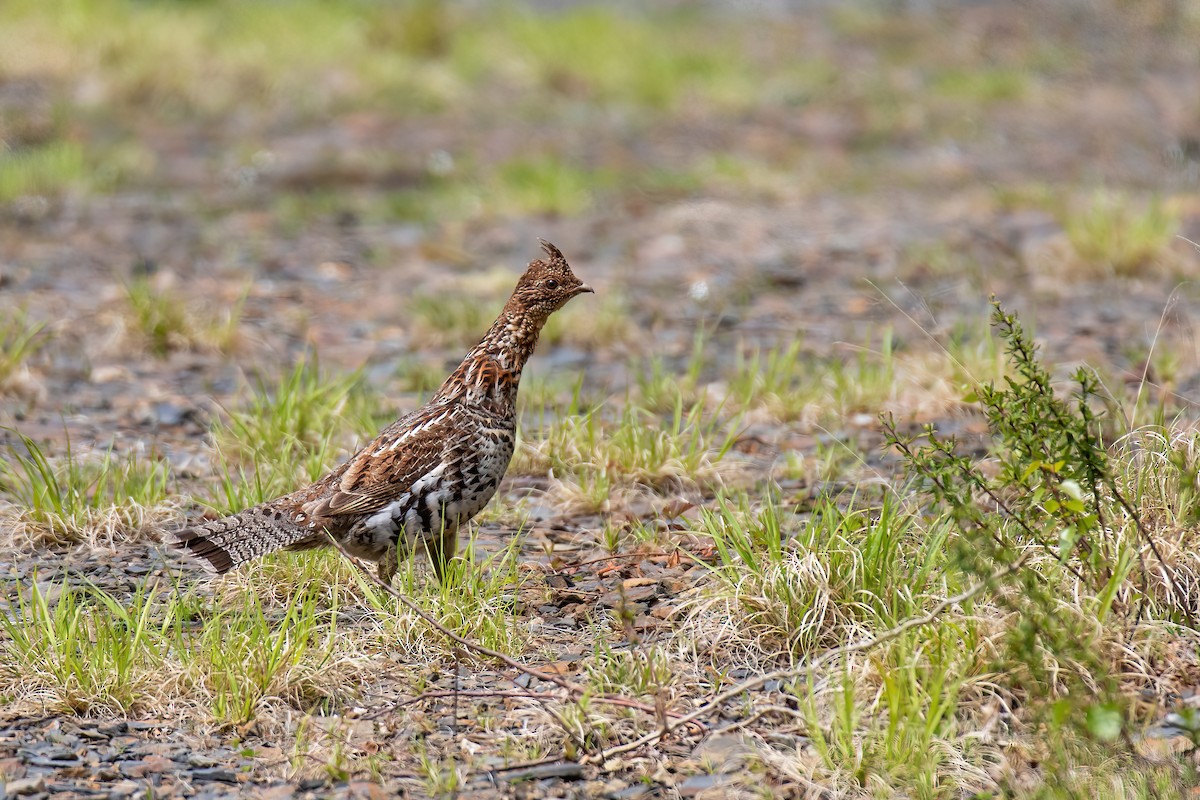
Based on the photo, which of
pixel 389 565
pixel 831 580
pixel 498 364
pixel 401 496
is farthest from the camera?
pixel 498 364

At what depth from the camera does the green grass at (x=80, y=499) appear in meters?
6.11

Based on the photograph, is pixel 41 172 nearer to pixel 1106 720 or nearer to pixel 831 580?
pixel 831 580

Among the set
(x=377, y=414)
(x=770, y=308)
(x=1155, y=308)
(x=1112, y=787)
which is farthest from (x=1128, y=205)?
(x=1112, y=787)

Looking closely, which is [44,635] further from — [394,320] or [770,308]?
[770,308]

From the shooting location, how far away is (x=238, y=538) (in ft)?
17.3

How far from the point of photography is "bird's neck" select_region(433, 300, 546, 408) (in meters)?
5.62

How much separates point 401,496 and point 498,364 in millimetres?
654

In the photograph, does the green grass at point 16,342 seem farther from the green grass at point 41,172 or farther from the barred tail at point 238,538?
the green grass at point 41,172

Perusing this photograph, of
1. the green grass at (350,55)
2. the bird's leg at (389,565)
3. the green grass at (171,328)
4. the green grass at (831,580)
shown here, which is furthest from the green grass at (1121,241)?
the green grass at (350,55)

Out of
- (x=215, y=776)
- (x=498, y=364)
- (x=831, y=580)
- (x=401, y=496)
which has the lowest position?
(x=215, y=776)

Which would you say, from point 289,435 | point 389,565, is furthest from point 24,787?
point 289,435

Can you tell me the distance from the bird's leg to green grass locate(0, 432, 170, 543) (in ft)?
3.97

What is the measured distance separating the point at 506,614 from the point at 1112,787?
89.7 inches

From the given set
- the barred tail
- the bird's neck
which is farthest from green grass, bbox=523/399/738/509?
the barred tail
